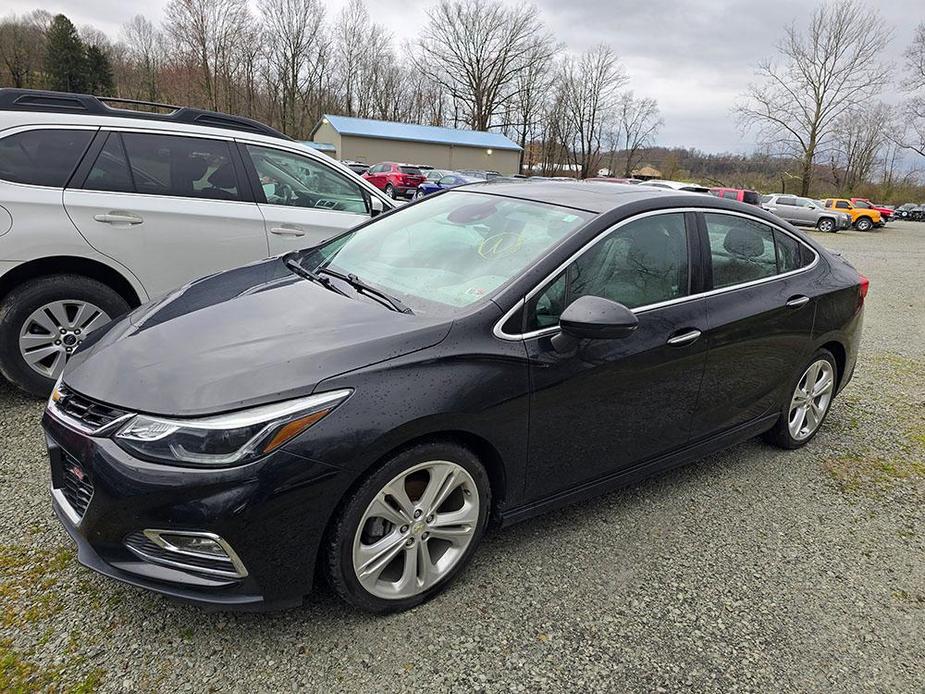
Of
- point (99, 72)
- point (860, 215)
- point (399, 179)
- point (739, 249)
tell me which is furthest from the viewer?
point (99, 72)

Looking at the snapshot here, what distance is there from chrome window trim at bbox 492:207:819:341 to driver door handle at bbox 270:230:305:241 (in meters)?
2.72

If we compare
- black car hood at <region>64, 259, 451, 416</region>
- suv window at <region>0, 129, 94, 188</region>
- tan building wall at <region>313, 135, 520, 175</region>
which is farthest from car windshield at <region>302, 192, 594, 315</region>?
tan building wall at <region>313, 135, 520, 175</region>

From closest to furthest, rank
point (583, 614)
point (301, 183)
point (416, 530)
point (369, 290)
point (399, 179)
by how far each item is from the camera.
Result: 1. point (416, 530)
2. point (583, 614)
3. point (369, 290)
4. point (301, 183)
5. point (399, 179)

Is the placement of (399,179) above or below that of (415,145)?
below

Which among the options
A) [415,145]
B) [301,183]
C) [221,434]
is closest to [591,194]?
[221,434]

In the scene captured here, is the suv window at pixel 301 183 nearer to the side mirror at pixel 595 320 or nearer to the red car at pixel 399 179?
the side mirror at pixel 595 320

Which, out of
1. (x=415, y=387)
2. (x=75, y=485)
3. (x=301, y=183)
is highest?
(x=301, y=183)

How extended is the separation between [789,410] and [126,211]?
176 inches

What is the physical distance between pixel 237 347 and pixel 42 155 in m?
2.77

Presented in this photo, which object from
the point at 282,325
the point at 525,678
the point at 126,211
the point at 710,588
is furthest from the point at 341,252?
the point at 710,588

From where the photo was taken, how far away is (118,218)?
3906mm

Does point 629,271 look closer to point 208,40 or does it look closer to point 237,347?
point 237,347

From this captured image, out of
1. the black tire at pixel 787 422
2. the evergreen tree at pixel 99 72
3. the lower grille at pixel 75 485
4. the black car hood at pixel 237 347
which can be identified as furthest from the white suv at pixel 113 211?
the evergreen tree at pixel 99 72

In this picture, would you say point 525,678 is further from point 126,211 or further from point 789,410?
point 126,211
